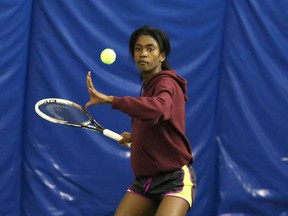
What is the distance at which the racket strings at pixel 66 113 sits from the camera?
3.76m

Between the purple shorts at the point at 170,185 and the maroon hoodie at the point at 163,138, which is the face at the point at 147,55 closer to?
the maroon hoodie at the point at 163,138

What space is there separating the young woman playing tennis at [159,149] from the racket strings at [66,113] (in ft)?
1.90

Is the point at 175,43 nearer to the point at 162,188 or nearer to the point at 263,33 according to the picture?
the point at 263,33

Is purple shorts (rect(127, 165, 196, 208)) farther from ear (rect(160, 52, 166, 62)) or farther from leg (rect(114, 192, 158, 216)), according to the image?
ear (rect(160, 52, 166, 62))

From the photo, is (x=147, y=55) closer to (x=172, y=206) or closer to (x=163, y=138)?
(x=163, y=138)

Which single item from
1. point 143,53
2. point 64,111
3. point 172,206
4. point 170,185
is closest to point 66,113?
point 64,111

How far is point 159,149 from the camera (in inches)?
123

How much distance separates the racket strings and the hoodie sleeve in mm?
983

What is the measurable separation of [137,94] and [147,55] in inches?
60.8

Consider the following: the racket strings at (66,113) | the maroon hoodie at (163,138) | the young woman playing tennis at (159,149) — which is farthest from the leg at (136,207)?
the racket strings at (66,113)

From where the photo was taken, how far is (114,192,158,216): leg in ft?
10.6

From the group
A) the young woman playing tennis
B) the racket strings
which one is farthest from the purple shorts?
the racket strings

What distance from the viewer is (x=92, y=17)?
4645 mm

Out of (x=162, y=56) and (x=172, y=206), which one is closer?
(x=172, y=206)
